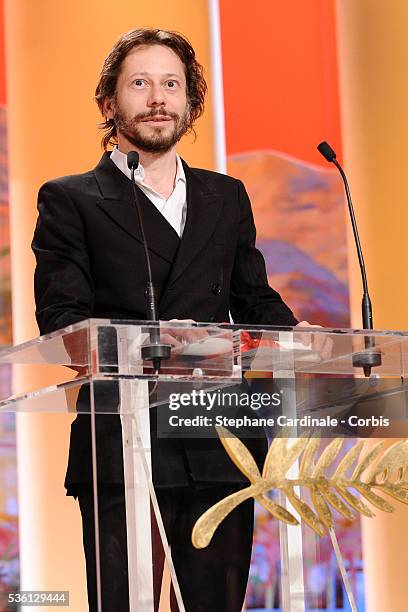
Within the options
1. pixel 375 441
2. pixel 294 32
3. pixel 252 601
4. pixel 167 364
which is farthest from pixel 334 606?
pixel 294 32

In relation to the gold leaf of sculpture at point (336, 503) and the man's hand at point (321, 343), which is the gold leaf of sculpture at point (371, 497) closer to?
the gold leaf of sculpture at point (336, 503)

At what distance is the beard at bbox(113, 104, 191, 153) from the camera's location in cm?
274

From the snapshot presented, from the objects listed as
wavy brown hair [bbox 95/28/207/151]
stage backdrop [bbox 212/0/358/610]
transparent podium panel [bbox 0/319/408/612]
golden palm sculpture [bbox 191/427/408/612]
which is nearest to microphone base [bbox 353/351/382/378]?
transparent podium panel [bbox 0/319/408/612]

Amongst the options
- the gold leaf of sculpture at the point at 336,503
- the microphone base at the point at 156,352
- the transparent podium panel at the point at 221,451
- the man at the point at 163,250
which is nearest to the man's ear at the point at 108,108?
the man at the point at 163,250

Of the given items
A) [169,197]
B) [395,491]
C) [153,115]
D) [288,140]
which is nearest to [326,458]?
[395,491]

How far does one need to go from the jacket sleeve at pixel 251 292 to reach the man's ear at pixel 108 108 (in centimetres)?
39

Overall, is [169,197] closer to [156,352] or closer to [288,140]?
[156,352]

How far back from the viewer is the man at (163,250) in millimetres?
2006

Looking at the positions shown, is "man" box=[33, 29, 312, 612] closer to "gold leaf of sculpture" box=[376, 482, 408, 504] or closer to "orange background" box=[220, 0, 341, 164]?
"gold leaf of sculpture" box=[376, 482, 408, 504]

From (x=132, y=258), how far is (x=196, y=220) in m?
0.19

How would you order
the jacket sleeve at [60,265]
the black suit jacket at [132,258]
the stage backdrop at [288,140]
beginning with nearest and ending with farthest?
the jacket sleeve at [60,265], the black suit jacket at [132,258], the stage backdrop at [288,140]

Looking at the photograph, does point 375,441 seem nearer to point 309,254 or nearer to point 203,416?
point 203,416

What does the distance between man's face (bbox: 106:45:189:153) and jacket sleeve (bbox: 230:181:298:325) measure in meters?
0.26

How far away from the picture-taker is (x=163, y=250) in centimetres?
262
